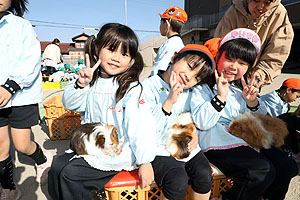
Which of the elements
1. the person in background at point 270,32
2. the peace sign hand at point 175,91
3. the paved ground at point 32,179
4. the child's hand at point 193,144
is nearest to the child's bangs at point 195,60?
the peace sign hand at point 175,91

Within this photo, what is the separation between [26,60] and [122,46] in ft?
2.43

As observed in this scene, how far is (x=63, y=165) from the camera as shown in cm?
120

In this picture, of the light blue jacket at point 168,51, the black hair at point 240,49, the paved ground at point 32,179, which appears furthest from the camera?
the light blue jacket at point 168,51

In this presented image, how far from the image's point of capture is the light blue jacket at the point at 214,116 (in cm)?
143

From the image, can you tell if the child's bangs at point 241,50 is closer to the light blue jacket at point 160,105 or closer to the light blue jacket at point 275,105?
the light blue jacket at point 160,105

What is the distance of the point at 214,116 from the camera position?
141cm

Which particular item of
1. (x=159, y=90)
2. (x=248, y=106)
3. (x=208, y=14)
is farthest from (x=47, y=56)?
(x=208, y=14)

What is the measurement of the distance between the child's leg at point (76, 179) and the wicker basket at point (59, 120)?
4.62ft

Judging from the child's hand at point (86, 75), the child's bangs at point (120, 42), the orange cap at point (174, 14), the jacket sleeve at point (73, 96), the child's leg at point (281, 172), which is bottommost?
the child's leg at point (281, 172)

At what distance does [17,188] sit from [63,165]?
0.86 metres

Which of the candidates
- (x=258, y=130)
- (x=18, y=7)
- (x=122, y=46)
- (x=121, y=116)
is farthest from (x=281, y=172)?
(x=18, y=7)

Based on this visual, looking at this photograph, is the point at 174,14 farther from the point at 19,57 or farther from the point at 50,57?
the point at 50,57

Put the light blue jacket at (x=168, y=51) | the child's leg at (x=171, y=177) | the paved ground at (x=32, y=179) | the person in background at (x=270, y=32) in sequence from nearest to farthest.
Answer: the child's leg at (x=171, y=177) < the paved ground at (x=32, y=179) < the person in background at (x=270, y=32) < the light blue jacket at (x=168, y=51)

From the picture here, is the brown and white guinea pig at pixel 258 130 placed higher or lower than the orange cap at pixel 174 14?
lower
